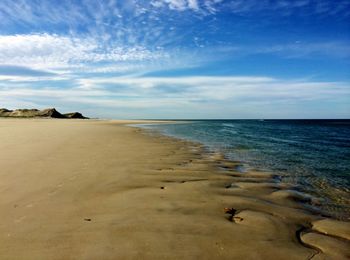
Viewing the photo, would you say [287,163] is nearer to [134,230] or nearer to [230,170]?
[230,170]

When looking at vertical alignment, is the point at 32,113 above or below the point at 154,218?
above

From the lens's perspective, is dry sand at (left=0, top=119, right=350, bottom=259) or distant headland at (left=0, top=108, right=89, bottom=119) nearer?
dry sand at (left=0, top=119, right=350, bottom=259)

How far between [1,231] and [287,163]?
461 inches

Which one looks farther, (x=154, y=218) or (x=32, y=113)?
(x=32, y=113)

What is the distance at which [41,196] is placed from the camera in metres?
6.56

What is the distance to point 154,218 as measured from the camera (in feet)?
17.6

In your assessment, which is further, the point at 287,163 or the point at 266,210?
the point at 287,163

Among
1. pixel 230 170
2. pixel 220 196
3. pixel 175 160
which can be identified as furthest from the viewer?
pixel 175 160

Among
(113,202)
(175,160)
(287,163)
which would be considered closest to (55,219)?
(113,202)

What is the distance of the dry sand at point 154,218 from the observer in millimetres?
4188

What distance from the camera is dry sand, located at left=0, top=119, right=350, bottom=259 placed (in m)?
4.19

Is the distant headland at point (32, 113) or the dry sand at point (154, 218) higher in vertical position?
the distant headland at point (32, 113)

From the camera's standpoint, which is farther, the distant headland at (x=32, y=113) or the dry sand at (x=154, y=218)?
the distant headland at (x=32, y=113)

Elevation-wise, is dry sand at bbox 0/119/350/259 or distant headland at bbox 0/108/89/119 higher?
distant headland at bbox 0/108/89/119
